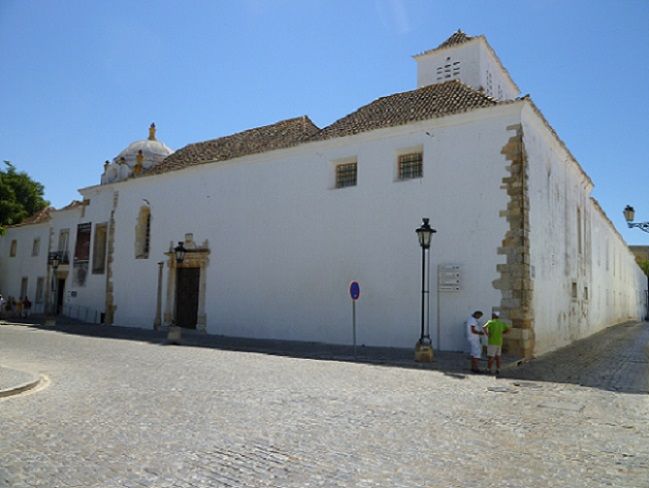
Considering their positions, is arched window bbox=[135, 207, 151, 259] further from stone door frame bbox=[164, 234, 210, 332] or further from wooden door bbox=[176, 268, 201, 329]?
wooden door bbox=[176, 268, 201, 329]

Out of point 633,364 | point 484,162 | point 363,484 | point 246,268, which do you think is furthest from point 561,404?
point 246,268

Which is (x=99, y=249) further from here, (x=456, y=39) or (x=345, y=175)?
(x=456, y=39)

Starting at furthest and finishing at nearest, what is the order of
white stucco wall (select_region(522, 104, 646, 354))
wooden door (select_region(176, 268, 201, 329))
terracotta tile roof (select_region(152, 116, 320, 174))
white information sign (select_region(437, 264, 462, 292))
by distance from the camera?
wooden door (select_region(176, 268, 201, 329)) < terracotta tile roof (select_region(152, 116, 320, 174)) < white stucco wall (select_region(522, 104, 646, 354)) < white information sign (select_region(437, 264, 462, 292))

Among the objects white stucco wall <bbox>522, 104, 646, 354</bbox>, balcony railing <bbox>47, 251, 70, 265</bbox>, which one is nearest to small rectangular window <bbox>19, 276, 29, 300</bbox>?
balcony railing <bbox>47, 251, 70, 265</bbox>

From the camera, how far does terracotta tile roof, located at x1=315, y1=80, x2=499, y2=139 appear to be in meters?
15.1

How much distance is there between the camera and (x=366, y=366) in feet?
36.6

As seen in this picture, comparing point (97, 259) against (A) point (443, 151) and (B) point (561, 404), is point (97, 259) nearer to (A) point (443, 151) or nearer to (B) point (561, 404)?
(A) point (443, 151)

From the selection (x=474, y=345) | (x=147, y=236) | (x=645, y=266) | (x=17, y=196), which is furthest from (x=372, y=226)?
(x=645, y=266)

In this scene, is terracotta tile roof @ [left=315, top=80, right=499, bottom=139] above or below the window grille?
above

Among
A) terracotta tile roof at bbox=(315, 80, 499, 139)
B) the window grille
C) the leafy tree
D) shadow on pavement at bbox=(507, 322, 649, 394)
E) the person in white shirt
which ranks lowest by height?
shadow on pavement at bbox=(507, 322, 649, 394)

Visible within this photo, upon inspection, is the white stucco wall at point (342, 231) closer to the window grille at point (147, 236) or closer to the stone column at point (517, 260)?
the stone column at point (517, 260)

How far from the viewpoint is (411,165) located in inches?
618

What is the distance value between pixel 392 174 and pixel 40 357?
10154 mm

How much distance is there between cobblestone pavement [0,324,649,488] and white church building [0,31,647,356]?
4.51 meters
